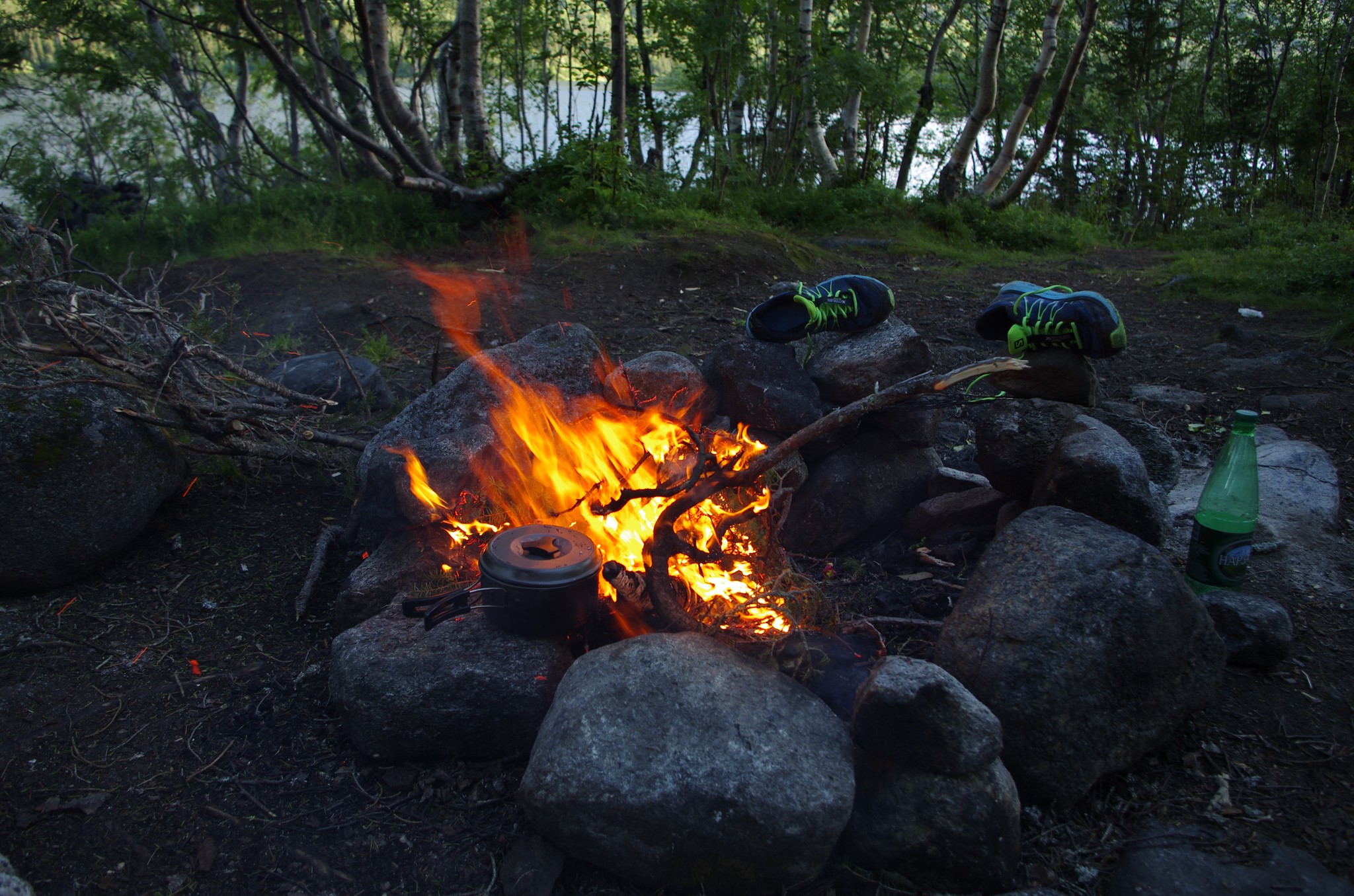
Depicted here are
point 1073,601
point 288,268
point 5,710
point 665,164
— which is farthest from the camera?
point 665,164

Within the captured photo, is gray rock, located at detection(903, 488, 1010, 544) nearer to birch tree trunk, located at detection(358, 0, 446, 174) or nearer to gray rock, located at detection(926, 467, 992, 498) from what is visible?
gray rock, located at detection(926, 467, 992, 498)

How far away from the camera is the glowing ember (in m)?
3.12

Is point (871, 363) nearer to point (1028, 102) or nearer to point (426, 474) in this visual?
point (426, 474)

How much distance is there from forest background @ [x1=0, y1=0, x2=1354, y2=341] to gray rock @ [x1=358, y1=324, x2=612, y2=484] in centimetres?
284

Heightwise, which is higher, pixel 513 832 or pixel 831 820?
pixel 831 820

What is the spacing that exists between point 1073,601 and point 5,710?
3.70 metres

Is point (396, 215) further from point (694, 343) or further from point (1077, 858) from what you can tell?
point (1077, 858)

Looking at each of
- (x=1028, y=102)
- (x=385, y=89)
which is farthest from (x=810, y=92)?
(x=385, y=89)

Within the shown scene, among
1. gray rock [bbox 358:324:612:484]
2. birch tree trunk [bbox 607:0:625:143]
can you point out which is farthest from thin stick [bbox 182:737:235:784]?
birch tree trunk [bbox 607:0:625:143]

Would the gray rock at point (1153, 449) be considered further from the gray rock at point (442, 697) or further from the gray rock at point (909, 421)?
the gray rock at point (442, 697)

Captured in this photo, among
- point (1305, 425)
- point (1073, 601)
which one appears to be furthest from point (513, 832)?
point (1305, 425)

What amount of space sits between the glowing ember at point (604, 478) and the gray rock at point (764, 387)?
0.13 metres

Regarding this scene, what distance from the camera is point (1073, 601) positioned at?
2.40 meters

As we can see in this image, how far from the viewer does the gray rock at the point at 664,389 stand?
12.2 feet
